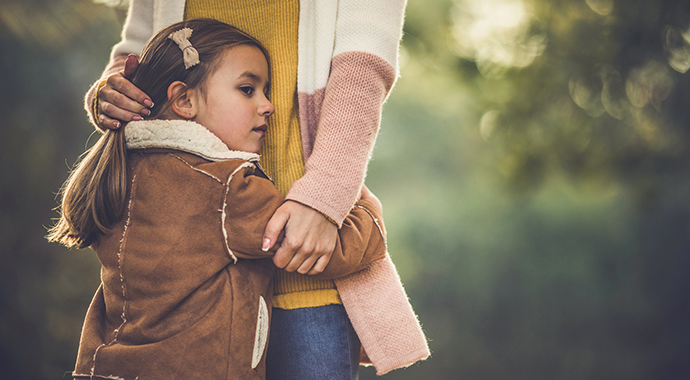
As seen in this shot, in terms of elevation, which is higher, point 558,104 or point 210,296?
point 210,296

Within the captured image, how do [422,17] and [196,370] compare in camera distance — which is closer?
[196,370]

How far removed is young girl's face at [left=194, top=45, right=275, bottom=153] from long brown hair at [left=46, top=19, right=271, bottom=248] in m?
0.02

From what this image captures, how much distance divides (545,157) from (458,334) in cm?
326

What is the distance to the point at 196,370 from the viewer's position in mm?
773

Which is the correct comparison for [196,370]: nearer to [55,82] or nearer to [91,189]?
[91,189]

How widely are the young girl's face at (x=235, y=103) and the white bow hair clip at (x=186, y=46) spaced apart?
47 mm

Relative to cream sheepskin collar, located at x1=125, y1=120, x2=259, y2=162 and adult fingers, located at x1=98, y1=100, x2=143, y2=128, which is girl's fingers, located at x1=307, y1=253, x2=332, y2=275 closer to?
cream sheepskin collar, located at x1=125, y1=120, x2=259, y2=162

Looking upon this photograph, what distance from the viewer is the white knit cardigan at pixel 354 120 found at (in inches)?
33.5

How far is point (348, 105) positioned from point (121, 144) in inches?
17.6

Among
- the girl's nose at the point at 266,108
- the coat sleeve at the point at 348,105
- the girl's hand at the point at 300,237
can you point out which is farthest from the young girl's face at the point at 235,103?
the girl's hand at the point at 300,237

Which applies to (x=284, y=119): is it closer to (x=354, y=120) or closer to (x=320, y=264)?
(x=354, y=120)

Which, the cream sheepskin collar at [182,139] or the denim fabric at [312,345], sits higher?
the cream sheepskin collar at [182,139]

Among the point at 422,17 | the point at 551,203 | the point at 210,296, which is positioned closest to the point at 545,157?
the point at 422,17

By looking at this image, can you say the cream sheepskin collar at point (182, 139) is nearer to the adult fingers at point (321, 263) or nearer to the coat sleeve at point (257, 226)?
the coat sleeve at point (257, 226)
